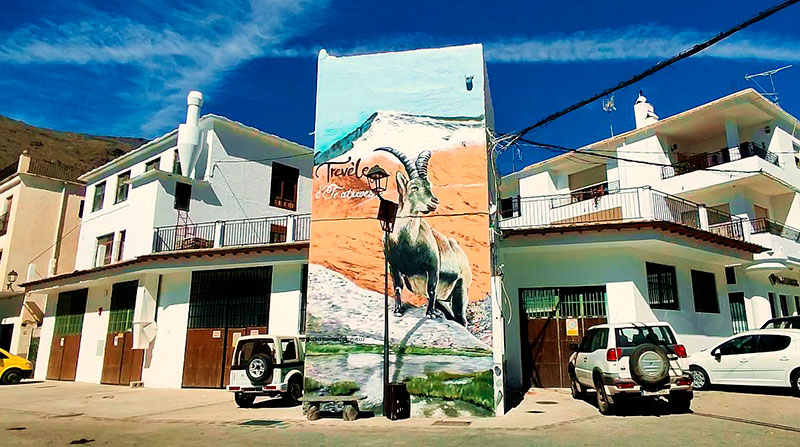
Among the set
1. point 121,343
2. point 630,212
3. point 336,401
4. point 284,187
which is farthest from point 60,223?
point 630,212

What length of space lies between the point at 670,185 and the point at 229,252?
1858 centimetres

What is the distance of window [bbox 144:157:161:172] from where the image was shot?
76.1 feet

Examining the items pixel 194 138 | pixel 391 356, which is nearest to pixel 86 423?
pixel 391 356

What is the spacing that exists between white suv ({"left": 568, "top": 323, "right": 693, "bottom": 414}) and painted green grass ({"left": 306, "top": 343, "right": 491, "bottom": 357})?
7.54 ft

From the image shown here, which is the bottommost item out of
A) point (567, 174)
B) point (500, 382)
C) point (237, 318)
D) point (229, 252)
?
point (500, 382)

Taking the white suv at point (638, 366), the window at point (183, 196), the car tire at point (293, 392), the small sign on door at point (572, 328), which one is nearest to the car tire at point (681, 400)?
the white suv at point (638, 366)

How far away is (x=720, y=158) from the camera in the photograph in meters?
22.8

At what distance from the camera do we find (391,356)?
1166 cm

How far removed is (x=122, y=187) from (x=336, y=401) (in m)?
18.5

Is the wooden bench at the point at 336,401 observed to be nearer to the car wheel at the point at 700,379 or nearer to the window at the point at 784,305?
the car wheel at the point at 700,379

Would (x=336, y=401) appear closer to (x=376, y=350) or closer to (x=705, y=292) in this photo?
(x=376, y=350)

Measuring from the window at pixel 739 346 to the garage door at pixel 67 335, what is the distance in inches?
928

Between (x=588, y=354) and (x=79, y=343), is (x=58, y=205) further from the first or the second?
(x=588, y=354)

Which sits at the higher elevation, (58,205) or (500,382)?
(58,205)
